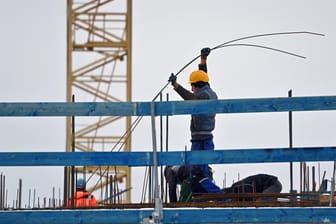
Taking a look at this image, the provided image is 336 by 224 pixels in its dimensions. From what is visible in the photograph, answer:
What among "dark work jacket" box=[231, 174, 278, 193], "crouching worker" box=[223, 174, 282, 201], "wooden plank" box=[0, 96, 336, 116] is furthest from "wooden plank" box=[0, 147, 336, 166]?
"dark work jacket" box=[231, 174, 278, 193]

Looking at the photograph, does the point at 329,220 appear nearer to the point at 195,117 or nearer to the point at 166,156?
the point at 166,156

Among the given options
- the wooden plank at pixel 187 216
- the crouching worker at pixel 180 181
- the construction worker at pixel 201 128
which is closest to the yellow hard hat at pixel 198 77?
the construction worker at pixel 201 128

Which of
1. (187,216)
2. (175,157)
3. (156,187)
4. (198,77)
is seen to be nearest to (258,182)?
(198,77)

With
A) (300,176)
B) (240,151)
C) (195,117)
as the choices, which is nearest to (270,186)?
(300,176)

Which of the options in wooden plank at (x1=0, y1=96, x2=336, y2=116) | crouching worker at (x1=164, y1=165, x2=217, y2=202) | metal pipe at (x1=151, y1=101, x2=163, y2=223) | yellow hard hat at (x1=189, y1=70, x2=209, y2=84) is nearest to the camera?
metal pipe at (x1=151, y1=101, x2=163, y2=223)

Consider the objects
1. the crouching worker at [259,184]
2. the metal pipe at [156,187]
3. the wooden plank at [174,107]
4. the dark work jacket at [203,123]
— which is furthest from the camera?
the crouching worker at [259,184]

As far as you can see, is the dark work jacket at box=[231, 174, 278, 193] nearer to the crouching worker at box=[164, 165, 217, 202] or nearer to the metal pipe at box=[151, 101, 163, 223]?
the crouching worker at box=[164, 165, 217, 202]

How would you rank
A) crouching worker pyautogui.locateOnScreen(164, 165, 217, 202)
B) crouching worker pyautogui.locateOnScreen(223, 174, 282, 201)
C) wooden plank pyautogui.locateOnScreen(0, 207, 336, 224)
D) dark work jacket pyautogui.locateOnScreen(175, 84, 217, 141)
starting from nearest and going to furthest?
wooden plank pyautogui.locateOnScreen(0, 207, 336, 224)
dark work jacket pyautogui.locateOnScreen(175, 84, 217, 141)
crouching worker pyautogui.locateOnScreen(164, 165, 217, 202)
crouching worker pyautogui.locateOnScreen(223, 174, 282, 201)

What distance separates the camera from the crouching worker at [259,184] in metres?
14.6

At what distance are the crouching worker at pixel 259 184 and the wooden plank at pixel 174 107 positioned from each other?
418 centimetres

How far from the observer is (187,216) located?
1017 centimetres

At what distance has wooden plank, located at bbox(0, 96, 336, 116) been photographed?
1037 cm

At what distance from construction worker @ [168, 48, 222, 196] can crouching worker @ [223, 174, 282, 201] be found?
3.26 ft

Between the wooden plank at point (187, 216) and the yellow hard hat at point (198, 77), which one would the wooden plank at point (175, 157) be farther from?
the yellow hard hat at point (198, 77)
